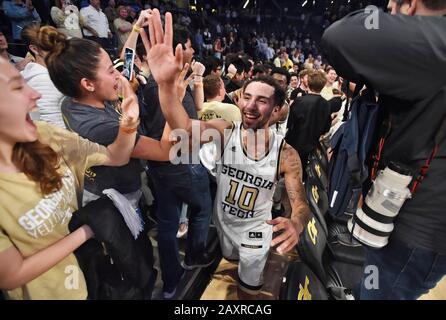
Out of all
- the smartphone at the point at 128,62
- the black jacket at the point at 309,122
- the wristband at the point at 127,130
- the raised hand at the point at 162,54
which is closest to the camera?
the wristband at the point at 127,130

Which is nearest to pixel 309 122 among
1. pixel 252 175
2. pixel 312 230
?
pixel 252 175

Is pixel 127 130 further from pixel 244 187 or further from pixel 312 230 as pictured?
pixel 312 230

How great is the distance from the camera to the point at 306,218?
1678 mm

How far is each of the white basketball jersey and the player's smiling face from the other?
0.11 m

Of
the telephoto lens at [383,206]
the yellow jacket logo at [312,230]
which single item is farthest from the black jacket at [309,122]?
the telephoto lens at [383,206]

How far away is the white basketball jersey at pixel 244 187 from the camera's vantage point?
1.86m

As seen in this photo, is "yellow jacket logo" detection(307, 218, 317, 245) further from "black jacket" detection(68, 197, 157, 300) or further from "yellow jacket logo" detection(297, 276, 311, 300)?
"black jacket" detection(68, 197, 157, 300)

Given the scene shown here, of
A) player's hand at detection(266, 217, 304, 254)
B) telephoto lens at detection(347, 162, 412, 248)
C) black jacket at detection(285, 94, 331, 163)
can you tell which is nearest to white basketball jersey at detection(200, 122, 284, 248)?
player's hand at detection(266, 217, 304, 254)

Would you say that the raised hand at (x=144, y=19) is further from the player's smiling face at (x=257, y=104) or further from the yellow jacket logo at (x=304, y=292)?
the yellow jacket logo at (x=304, y=292)

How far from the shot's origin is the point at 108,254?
1241 millimetres

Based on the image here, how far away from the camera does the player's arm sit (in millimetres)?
1434

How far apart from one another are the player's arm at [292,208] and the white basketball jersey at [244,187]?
8 cm

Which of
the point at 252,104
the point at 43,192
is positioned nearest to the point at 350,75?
the point at 252,104
